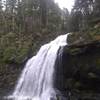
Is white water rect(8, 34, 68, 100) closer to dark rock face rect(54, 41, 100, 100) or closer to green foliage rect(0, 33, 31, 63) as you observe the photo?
dark rock face rect(54, 41, 100, 100)

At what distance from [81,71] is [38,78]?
427 centimetres

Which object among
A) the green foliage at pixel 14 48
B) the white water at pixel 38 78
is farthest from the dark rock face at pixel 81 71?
the green foliage at pixel 14 48

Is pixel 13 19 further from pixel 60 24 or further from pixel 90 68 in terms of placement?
pixel 90 68

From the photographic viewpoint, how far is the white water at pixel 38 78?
70.8 ft

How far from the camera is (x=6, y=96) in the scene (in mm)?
22406

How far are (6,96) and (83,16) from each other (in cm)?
1543

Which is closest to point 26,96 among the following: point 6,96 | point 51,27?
point 6,96

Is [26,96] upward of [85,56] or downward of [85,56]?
downward

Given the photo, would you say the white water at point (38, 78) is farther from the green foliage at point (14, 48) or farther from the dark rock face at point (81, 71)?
the green foliage at point (14, 48)

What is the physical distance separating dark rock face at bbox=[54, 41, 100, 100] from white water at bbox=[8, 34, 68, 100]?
122 centimetres

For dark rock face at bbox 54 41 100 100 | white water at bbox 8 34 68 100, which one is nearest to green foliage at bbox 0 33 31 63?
white water at bbox 8 34 68 100

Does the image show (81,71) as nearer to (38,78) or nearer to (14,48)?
(38,78)

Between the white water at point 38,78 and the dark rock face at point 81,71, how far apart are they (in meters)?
1.22

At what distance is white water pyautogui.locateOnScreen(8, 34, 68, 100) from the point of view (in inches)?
849
